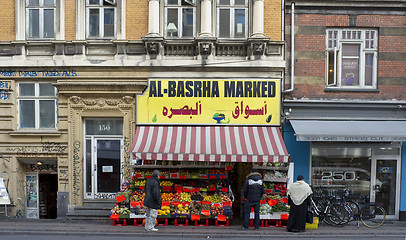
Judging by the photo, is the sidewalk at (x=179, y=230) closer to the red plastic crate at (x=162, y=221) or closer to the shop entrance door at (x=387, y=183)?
the red plastic crate at (x=162, y=221)

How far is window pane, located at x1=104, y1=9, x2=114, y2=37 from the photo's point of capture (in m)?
11.0

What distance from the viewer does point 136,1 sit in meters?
10.9

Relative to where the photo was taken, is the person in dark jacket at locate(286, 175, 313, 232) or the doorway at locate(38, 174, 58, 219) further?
the doorway at locate(38, 174, 58, 219)

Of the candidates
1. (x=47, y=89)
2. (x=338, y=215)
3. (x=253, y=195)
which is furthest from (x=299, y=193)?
(x=47, y=89)

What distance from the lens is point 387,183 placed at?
11062mm

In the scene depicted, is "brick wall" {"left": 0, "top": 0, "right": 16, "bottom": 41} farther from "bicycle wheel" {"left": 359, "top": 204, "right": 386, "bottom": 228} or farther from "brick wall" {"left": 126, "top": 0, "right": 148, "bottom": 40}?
"bicycle wheel" {"left": 359, "top": 204, "right": 386, "bottom": 228}

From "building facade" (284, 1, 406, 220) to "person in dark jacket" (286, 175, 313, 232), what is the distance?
2.03 metres

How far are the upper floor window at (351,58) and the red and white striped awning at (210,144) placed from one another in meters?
2.90

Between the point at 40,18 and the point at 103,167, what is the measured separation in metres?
5.23

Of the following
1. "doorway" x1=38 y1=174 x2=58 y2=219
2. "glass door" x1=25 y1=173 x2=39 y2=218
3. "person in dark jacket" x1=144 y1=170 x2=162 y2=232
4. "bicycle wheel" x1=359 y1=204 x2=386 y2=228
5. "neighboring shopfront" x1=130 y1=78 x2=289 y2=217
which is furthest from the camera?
"doorway" x1=38 y1=174 x2=58 y2=219

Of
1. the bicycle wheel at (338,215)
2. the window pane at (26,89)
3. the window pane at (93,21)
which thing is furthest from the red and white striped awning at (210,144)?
the window pane at (26,89)

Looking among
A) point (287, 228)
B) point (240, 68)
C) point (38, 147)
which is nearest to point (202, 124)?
point (240, 68)

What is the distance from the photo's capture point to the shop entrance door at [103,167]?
36.2 feet

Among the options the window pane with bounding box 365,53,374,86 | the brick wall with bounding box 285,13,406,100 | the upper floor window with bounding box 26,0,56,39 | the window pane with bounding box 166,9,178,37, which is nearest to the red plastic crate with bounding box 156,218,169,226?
the brick wall with bounding box 285,13,406,100
